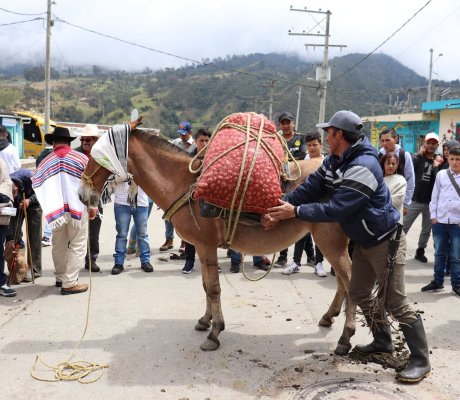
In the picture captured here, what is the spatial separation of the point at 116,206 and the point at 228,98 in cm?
9992

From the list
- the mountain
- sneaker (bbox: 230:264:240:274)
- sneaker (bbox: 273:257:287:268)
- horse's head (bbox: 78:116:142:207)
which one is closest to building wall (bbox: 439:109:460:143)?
sneaker (bbox: 273:257:287:268)

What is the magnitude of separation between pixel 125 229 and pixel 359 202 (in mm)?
4537

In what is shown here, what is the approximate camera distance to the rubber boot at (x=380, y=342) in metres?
3.84

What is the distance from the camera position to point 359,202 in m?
3.18

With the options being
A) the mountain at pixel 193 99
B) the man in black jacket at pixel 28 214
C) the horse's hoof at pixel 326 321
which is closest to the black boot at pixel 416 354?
the horse's hoof at pixel 326 321

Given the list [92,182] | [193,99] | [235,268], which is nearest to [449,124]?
[235,268]

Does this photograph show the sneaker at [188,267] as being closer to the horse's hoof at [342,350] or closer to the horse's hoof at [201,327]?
the horse's hoof at [201,327]

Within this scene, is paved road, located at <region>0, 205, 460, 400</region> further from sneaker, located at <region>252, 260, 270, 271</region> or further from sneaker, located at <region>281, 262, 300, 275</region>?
sneaker, located at <region>252, 260, 270, 271</region>

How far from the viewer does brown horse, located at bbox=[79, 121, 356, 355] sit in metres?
4.14

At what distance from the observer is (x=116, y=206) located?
6895 millimetres

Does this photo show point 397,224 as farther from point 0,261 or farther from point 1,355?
point 0,261

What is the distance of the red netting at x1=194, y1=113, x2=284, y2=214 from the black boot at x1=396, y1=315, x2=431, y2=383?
1543 mm

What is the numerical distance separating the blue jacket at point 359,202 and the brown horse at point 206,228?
69 centimetres

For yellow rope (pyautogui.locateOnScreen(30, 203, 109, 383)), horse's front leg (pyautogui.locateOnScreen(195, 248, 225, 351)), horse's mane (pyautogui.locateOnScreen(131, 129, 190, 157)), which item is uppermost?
horse's mane (pyautogui.locateOnScreen(131, 129, 190, 157))
